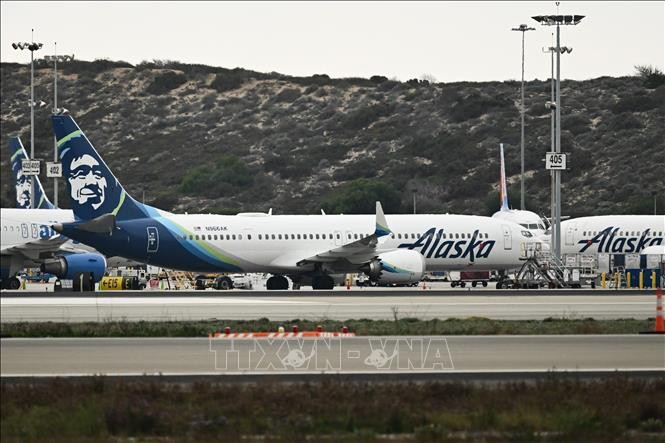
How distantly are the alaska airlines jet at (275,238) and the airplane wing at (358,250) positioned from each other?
1.8 inches

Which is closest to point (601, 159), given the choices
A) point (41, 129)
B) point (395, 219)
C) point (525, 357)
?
point (41, 129)

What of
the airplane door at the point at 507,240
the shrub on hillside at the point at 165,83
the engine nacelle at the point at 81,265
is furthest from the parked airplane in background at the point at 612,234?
the shrub on hillside at the point at 165,83

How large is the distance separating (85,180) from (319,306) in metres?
17.6

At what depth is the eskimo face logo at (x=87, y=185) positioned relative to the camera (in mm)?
54375

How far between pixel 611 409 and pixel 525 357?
21.9ft

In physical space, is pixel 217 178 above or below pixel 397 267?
Answer: above

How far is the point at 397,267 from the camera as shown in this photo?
184 ft

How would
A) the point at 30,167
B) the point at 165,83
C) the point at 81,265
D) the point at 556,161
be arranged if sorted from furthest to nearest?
1. the point at 165,83
2. the point at 30,167
3. the point at 556,161
4. the point at 81,265

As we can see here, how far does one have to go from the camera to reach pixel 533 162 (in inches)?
5108

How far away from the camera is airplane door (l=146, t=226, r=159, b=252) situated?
54969mm

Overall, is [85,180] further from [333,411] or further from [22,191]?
[333,411]

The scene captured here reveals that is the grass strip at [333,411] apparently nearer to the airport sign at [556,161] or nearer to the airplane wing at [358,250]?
the airplane wing at [358,250]

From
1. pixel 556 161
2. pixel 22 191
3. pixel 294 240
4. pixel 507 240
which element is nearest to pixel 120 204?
pixel 294 240

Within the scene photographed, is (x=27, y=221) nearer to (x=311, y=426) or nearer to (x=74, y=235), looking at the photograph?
(x=74, y=235)
